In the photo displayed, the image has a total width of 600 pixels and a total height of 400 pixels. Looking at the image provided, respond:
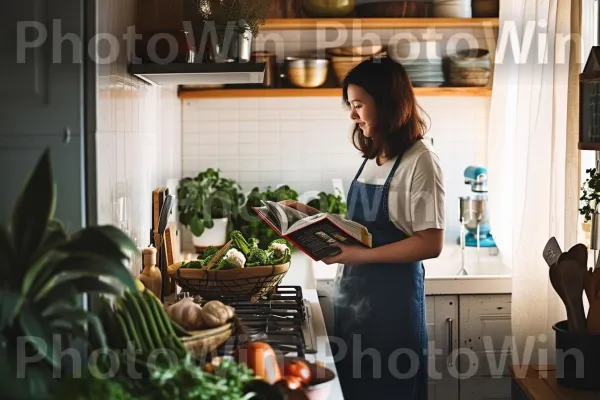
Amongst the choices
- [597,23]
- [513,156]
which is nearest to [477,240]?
[513,156]

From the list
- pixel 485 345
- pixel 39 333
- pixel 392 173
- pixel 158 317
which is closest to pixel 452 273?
pixel 485 345

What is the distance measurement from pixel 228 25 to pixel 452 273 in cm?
195

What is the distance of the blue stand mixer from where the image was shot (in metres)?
4.54

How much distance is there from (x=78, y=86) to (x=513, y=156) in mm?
2370

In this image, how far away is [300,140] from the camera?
4.82 meters

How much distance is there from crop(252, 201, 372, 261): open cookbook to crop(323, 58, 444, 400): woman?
0.22 ft

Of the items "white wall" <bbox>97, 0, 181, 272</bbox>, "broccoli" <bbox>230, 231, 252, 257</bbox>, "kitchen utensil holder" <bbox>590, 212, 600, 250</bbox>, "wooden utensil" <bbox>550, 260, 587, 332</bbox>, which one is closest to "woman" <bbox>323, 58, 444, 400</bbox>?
"broccoli" <bbox>230, 231, 252, 257</bbox>

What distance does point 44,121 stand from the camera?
2.16m

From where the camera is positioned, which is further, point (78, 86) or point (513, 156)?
point (513, 156)

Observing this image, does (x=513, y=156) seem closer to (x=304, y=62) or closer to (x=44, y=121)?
(x=304, y=62)

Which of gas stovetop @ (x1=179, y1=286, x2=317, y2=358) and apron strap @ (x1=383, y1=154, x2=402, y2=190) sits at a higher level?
apron strap @ (x1=383, y1=154, x2=402, y2=190)

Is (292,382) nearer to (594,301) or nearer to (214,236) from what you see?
(594,301)

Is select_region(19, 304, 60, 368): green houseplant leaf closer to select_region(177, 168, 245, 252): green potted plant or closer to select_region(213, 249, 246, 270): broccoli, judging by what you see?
select_region(213, 249, 246, 270): broccoli

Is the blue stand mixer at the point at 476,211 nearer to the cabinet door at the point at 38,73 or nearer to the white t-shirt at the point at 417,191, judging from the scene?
the white t-shirt at the point at 417,191
